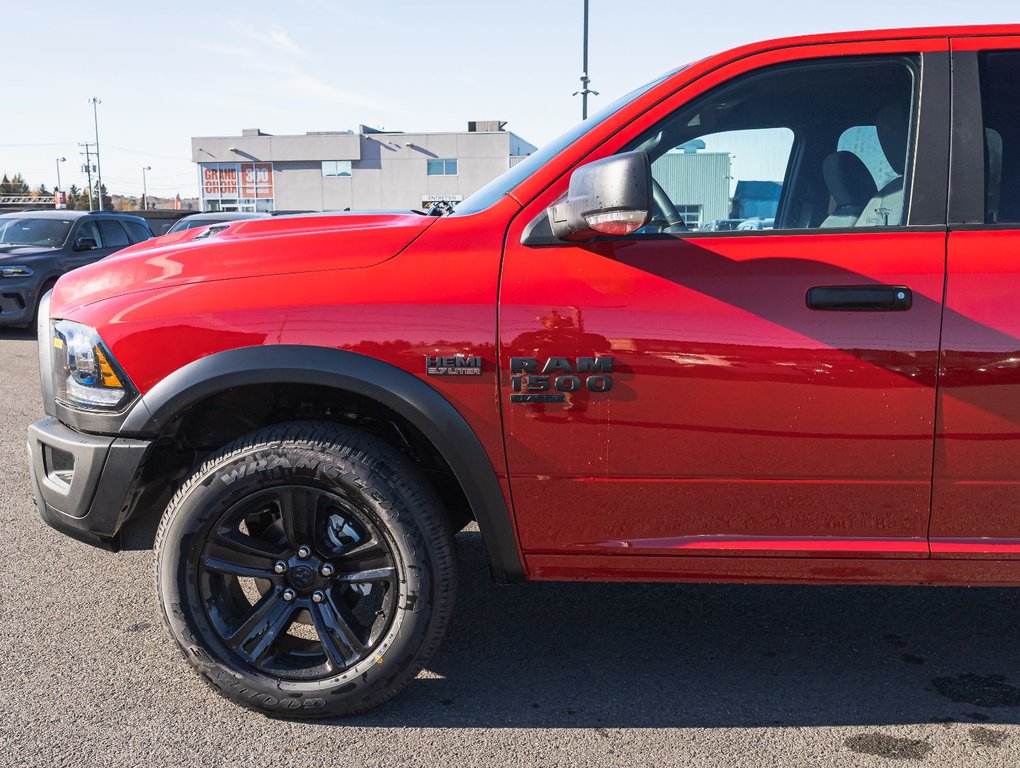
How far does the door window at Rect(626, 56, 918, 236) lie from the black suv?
1109 cm

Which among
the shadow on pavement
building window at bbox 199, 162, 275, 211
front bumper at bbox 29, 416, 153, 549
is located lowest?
the shadow on pavement

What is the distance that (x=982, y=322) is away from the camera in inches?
94.9

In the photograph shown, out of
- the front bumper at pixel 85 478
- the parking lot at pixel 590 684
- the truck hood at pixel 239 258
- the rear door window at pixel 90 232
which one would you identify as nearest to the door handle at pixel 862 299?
the truck hood at pixel 239 258

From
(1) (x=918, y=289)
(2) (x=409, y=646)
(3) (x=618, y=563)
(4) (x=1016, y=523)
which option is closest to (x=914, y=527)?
(4) (x=1016, y=523)

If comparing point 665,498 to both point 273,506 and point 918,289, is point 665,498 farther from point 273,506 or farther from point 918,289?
point 273,506

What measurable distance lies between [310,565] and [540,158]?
4.60 ft

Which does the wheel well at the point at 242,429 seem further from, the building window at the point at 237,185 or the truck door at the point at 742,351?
the building window at the point at 237,185

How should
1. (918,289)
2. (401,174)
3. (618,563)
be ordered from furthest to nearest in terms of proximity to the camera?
(401,174) → (618,563) → (918,289)

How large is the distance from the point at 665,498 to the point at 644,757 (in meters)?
0.70

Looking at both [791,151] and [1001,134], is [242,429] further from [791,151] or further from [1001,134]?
[1001,134]

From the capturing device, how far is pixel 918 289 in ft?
8.00

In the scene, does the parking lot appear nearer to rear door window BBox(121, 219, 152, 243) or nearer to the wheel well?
the wheel well

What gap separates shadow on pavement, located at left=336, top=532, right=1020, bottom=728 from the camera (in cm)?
277

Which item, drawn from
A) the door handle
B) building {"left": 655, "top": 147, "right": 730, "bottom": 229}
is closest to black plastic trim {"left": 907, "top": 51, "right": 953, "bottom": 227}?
the door handle
